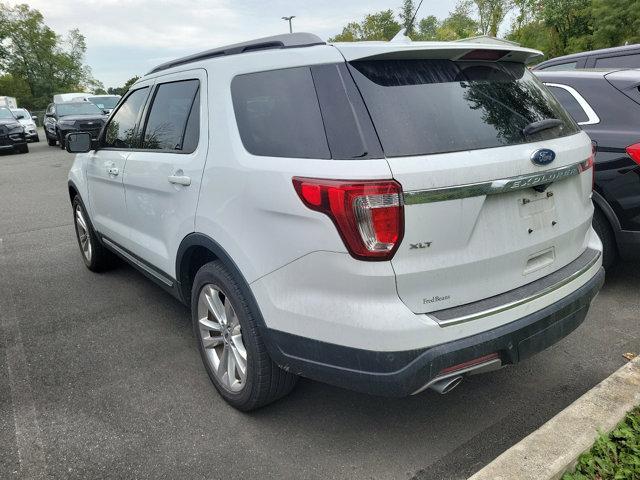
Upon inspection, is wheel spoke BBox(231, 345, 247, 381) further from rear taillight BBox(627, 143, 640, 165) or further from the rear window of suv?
rear taillight BBox(627, 143, 640, 165)

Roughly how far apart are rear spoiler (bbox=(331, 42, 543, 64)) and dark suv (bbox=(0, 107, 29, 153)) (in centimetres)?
2086

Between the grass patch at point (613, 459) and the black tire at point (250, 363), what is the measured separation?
51.4 inches

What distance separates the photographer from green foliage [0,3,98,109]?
65.2 m

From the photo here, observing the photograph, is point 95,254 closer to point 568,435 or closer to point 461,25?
point 568,435

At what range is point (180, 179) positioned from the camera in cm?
292

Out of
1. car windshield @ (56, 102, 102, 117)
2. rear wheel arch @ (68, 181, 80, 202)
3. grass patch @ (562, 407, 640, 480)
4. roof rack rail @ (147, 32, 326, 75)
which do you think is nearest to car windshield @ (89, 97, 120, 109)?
car windshield @ (56, 102, 102, 117)

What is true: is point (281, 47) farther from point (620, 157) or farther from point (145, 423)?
point (620, 157)

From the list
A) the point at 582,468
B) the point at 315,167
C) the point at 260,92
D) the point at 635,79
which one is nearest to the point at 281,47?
the point at 260,92

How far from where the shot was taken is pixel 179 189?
2965 millimetres

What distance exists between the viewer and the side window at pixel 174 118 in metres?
2.97

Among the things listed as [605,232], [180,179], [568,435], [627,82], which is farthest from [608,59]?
[180,179]

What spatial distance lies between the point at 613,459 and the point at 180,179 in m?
2.45

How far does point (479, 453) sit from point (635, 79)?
3.24 m

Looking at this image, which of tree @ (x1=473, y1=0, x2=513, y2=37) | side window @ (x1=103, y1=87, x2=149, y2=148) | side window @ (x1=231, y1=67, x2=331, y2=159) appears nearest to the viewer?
side window @ (x1=231, y1=67, x2=331, y2=159)
